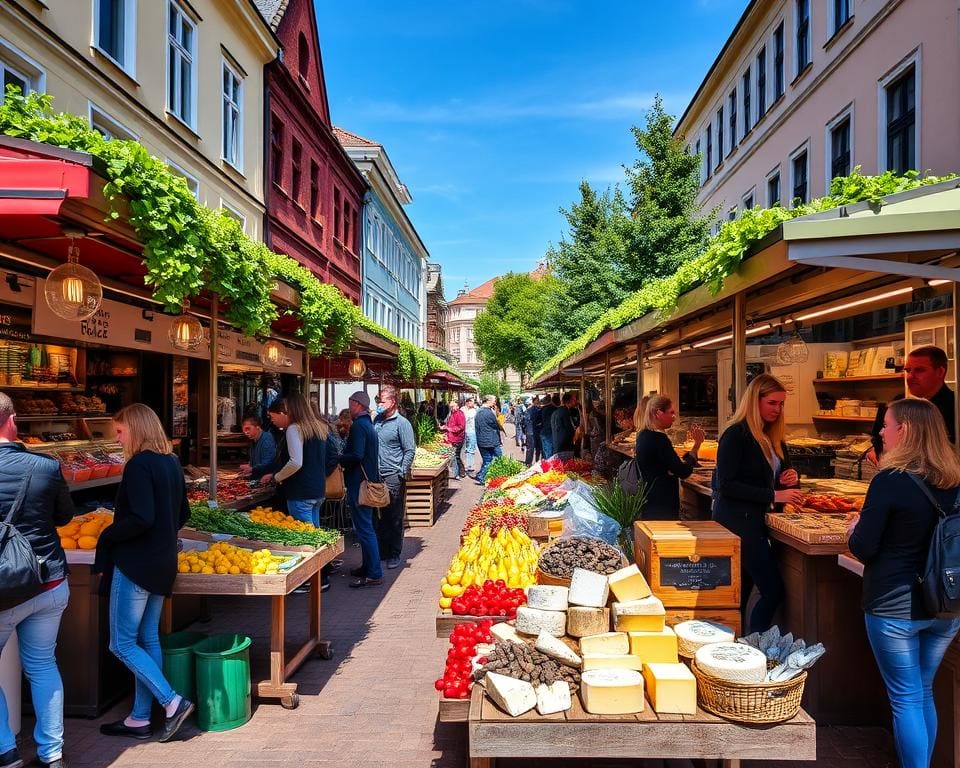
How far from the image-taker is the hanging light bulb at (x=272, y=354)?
841 cm

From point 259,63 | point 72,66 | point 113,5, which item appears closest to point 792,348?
point 72,66

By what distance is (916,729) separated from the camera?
3.35m

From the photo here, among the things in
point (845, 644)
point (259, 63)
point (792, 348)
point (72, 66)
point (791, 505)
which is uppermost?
point (259, 63)

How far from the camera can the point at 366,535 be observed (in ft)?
26.5

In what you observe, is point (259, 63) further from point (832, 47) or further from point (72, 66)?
point (832, 47)

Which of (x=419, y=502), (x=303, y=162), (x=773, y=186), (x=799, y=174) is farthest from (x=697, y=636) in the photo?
(x=773, y=186)

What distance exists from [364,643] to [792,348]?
599cm

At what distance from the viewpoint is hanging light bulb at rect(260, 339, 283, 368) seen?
27.6 feet

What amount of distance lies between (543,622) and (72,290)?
11.2ft

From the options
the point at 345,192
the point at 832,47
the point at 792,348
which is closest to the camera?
the point at 792,348

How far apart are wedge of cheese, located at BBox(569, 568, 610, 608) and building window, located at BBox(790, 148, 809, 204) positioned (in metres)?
17.5

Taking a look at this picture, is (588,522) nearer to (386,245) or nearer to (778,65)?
(778,65)

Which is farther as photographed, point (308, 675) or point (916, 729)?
point (308, 675)

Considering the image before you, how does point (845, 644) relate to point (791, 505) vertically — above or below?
below
